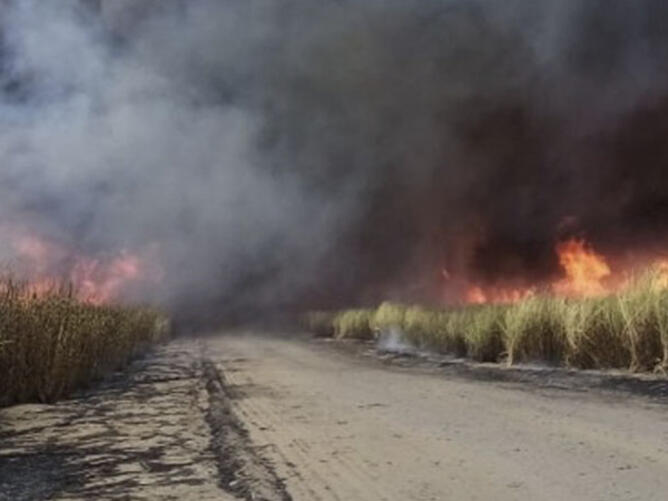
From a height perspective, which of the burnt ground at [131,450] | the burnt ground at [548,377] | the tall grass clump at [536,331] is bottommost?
the burnt ground at [131,450]

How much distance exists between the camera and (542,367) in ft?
49.3

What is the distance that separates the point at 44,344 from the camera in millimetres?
11406

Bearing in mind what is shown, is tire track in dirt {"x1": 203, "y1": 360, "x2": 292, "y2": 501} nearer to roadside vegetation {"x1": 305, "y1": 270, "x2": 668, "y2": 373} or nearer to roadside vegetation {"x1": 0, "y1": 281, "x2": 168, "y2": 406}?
roadside vegetation {"x1": 0, "y1": 281, "x2": 168, "y2": 406}

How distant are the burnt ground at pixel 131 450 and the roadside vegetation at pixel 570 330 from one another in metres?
6.36

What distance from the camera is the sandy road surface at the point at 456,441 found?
18.0ft

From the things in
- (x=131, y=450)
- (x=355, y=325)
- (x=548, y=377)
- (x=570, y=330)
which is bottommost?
(x=131, y=450)

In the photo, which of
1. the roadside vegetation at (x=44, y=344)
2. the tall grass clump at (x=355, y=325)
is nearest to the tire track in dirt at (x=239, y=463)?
the roadside vegetation at (x=44, y=344)

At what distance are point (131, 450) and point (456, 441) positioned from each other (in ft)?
9.79

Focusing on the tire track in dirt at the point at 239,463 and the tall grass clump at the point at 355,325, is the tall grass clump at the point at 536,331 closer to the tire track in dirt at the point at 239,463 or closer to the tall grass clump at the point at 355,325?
the tire track in dirt at the point at 239,463

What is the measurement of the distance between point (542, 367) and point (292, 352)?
1080cm

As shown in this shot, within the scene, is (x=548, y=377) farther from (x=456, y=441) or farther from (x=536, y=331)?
(x=456, y=441)

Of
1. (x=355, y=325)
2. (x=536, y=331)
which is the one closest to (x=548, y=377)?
(x=536, y=331)

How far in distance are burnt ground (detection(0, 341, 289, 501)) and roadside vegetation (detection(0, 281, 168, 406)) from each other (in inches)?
13.6

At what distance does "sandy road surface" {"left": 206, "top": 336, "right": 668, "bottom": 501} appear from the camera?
5.49 m
